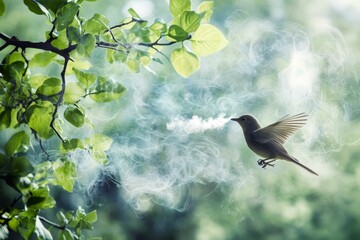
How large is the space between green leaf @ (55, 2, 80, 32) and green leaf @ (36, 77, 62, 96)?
0.34 ft

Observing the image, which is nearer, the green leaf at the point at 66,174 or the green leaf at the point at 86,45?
the green leaf at the point at 86,45

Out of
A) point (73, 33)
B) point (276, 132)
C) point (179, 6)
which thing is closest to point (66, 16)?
point (73, 33)

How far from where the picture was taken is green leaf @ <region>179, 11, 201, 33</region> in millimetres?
560

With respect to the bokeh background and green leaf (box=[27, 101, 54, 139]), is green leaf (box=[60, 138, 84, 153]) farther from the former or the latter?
the bokeh background

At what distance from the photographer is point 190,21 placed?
564 mm

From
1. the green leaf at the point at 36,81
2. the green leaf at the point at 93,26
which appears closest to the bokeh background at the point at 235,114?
the green leaf at the point at 36,81

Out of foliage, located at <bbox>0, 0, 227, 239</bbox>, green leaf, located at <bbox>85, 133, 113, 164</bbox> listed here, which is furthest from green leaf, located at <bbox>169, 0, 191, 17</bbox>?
green leaf, located at <bbox>85, 133, 113, 164</bbox>

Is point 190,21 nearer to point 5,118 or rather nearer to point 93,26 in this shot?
point 93,26

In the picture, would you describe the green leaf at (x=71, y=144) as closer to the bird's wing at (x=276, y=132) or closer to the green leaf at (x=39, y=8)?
the green leaf at (x=39, y=8)

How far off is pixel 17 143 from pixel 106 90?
134mm

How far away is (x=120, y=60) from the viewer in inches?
26.5

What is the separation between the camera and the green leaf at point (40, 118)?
0.61m

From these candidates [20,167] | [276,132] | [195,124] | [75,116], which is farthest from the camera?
[195,124]

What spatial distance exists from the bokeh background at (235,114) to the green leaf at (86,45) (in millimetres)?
652
